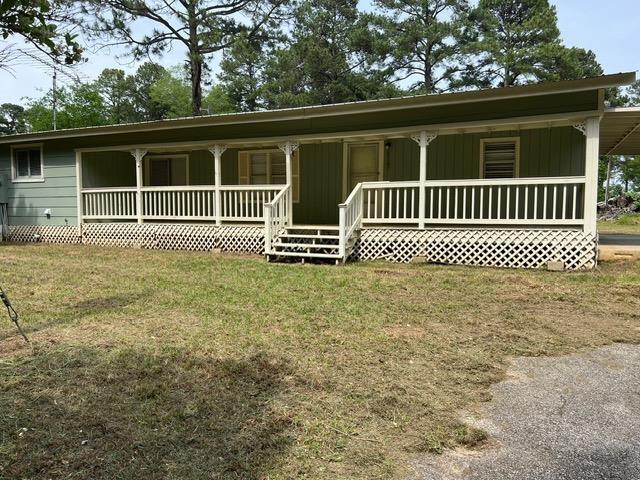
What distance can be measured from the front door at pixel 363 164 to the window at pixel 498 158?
2329 mm

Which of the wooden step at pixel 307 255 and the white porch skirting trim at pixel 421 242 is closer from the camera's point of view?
the white porch skirting trim at pixel 421 242

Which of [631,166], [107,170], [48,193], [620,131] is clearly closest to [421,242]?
[620,131]

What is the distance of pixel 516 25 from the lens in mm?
24188

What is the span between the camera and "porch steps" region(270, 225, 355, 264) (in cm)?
843

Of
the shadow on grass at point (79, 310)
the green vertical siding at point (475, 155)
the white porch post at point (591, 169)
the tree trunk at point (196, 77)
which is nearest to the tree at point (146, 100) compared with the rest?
the tree trunk at point (196, 77)

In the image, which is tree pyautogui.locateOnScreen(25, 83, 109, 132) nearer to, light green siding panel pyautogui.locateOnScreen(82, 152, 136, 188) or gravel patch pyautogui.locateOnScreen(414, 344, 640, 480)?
light green siding panel pyautogui.locateOnScreen(82, 152, 136, 188)

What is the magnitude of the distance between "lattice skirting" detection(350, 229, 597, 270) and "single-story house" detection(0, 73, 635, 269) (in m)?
0.02

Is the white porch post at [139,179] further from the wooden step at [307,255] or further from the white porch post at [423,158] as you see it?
the white porch post at [423,158]

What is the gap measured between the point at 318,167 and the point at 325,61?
1455cm

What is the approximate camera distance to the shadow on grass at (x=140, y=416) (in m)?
2.17

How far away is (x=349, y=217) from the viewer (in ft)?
27.9

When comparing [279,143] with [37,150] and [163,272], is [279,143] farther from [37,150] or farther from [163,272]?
[37,150]

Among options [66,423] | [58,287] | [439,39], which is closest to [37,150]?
[58,287]

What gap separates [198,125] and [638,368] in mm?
9259
